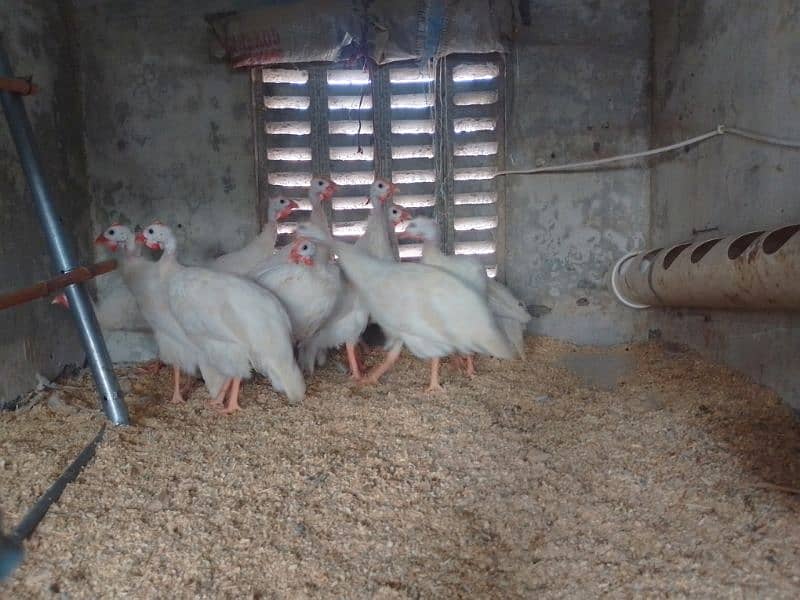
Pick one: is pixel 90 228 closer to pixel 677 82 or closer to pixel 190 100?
pixel 190 100

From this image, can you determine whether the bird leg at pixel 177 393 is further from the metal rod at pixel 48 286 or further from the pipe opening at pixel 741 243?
the pipe opening at pixel 741 243

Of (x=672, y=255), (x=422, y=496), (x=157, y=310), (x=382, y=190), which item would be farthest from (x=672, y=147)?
(x=157, y=310)

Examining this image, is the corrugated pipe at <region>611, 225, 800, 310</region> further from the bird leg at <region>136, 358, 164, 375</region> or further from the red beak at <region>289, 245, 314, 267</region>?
the bird leg at <region>136, 358, 164, 375</region>

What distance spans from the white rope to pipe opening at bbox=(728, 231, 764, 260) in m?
0.54

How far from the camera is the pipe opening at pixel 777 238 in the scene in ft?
9.90

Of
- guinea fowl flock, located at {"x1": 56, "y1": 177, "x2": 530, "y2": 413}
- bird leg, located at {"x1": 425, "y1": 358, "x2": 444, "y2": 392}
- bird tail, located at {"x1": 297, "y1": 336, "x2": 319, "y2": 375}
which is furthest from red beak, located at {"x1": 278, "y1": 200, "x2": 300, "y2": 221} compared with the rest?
bird leg, located at {"x1": 425, "y1": 358, "x2": 444, "y2": 392}

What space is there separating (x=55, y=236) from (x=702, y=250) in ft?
12.3

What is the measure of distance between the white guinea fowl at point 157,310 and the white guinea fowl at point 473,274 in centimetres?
176

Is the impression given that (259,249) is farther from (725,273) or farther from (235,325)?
(725,273)

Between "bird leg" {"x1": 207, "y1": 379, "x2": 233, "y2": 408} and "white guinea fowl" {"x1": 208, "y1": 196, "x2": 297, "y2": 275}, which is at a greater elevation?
"white guinea fowl" {"x1": 208, "y1": 196, "x2": 297, "y2": 275}

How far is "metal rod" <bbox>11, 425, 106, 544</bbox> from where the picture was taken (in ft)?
7.48

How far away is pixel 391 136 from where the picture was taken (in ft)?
17.2

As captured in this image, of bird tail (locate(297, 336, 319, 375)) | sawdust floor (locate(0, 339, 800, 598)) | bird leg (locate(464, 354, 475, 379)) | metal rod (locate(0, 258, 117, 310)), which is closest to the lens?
sawdust floor (locate(0, 339, 800, 598))

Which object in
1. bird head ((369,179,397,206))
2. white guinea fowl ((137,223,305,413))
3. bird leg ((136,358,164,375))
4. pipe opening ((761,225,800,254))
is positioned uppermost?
bird head ((369,179,397,206))
